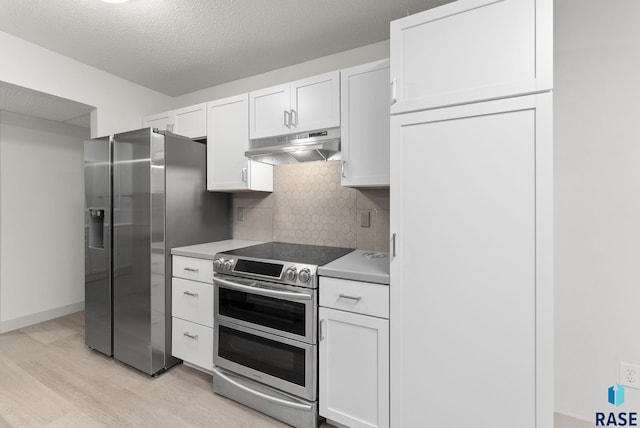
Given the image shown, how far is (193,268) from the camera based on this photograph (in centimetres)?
223

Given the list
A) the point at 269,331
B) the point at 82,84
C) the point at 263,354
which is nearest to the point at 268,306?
the point at 269,331

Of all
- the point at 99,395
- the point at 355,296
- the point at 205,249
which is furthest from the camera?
the point at 205,249

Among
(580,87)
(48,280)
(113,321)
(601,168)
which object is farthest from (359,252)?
(48,280)

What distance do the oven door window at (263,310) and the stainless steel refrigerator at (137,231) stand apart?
0.63m

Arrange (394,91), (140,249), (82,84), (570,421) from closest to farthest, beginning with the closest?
(394,91) → (570,421) → (140,249) → (82,84)

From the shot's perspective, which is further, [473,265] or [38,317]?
[38,317]

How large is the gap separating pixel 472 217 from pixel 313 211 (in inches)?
55.6

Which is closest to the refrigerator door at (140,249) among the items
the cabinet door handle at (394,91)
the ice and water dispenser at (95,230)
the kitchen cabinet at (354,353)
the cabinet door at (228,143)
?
the ice and water dispenser at (95,230)

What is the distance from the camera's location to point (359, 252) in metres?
2.22

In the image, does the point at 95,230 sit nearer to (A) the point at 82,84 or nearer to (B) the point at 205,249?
(B) the point at 205,249

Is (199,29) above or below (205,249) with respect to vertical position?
above

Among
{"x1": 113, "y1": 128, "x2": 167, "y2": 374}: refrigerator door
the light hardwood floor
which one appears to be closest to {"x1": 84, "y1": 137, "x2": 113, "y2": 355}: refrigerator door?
{"x1": 113, "y1": 128, "x2": 167, "y2": 374}: refrigerator door

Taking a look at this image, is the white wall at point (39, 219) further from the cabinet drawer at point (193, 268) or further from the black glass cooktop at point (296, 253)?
the black glass cooktop at point (296, 253)

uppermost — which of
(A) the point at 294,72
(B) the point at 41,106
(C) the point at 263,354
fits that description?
(A) the point at 294,72
